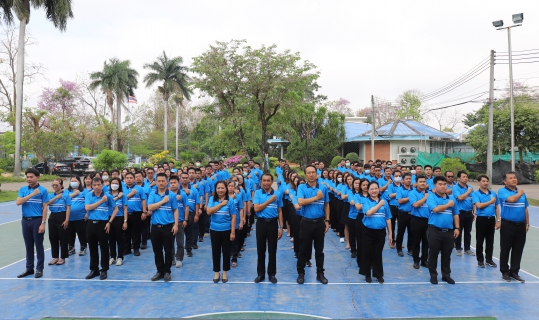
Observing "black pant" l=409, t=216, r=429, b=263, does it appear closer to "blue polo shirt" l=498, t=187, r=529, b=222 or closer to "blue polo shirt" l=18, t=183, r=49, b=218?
"blue polo shirt" l=498, t=187, r=529, b=222

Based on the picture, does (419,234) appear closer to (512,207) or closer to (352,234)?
(352,234)

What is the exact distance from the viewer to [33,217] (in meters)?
5.93

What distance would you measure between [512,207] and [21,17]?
25.7 m

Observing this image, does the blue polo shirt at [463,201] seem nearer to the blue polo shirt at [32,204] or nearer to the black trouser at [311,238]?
the black trouser at [311,238]

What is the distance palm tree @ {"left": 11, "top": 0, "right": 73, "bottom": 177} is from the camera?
22325 millimetres

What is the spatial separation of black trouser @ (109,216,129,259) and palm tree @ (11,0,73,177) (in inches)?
768

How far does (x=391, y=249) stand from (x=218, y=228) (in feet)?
12.6

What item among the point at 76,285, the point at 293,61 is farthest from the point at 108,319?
the point at 293,61

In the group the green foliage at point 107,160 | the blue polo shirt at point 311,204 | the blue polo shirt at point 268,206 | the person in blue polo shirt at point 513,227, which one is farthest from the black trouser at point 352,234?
the green foliage at point 107,160

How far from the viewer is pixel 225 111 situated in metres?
20.8

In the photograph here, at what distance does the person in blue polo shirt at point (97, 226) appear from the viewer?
587cm

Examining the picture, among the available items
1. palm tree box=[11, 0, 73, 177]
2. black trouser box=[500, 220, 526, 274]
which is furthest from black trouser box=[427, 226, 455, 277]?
palm tree box=[11, 0, 73, 177]

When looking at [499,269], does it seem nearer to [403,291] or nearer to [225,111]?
[403,291]

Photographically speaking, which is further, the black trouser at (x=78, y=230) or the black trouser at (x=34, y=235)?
the black trouser at (x=78, y=230)
